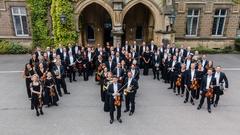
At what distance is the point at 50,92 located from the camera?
32.1 feet

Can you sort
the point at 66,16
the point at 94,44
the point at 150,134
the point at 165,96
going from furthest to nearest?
the point at 94,44, the point at 66,16, the point at 165,96, the point at 150,134

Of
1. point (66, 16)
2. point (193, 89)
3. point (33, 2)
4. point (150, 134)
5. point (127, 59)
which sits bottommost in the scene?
point (150, 134)

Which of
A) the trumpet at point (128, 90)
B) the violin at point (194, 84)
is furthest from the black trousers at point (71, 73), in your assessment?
the violin at point (194, 84)

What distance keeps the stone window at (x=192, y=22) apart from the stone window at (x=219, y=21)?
1.41 metres

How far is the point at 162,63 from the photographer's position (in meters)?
13.2

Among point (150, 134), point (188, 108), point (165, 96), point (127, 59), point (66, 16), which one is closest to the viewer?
point (150, 134)

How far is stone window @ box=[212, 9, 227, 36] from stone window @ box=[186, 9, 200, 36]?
1.41 metres

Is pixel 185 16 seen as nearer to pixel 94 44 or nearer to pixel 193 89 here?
pixel 94 44

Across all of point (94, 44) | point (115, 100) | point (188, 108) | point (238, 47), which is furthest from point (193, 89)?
point (238, 47)

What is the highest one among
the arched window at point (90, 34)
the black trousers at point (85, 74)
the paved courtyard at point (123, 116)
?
the arched window at point (90, 34)

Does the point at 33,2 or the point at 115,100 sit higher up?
the point at 33,2

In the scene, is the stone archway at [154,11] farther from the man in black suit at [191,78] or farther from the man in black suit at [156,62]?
the man in black suit at [191,78]

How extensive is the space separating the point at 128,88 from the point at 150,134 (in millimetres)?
1786

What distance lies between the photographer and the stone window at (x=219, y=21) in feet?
63.3
